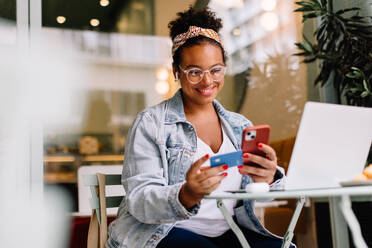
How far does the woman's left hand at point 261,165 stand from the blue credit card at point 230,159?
158mm

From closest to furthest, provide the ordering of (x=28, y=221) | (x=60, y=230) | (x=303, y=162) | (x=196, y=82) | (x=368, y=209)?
(x=303, y=162), (x=196, y=82), (x=368, y=209), (x=28, y=221), (x=60, y=230)

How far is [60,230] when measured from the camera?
413 cm

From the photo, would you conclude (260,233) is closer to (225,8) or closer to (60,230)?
(60,230)

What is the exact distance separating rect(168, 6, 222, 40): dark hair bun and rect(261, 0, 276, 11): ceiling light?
A: 3.42 meters

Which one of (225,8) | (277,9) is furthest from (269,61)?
(225,8)

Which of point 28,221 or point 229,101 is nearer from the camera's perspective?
point 28,221

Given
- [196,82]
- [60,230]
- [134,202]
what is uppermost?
[196,82]

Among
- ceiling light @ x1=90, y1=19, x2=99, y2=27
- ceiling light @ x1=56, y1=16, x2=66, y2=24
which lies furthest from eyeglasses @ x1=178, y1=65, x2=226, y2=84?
ceiling light @ x1=90, y1=19, x2=99, y2=27

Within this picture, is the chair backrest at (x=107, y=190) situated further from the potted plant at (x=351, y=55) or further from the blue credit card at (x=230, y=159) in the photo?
the blue credit card at (x=230, y=159)

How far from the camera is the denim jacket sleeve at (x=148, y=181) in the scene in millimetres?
1455

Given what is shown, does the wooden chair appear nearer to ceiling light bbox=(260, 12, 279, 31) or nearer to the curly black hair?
the curly black hair

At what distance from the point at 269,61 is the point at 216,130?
337 centimetres

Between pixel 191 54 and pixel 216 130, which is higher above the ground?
pixel 191 54

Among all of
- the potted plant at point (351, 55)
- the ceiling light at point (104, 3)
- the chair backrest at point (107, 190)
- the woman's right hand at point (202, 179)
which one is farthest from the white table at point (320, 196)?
the ceiling light at point (104, 3)
